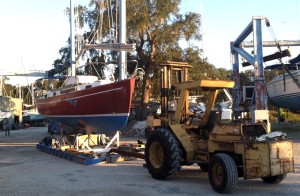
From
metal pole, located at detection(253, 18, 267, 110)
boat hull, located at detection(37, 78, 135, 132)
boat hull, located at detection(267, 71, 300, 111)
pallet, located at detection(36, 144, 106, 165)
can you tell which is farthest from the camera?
boat hull, located at detection(267, 71, 300, 111)

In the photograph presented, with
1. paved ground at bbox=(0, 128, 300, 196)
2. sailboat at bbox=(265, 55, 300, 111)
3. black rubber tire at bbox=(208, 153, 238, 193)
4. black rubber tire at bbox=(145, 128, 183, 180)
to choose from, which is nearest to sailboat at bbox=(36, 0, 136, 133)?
paved ground at bbox=(0, 128, 300, 196)

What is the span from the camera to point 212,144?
298 inches

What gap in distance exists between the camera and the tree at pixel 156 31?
957 inches

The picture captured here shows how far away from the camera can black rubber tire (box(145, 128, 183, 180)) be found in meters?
7.84

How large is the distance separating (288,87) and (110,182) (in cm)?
1455

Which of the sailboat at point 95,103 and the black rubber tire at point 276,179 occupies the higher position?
the sailboat at point 95,103

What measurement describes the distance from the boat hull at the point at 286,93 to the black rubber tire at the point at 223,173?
1292 centimetres

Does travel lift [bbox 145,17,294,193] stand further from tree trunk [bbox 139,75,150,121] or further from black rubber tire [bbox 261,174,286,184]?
tree trunk [bbox 139,75,150,121]

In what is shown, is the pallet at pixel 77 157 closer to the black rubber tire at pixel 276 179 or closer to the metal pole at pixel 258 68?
the black rubber tire at pixel 276 179

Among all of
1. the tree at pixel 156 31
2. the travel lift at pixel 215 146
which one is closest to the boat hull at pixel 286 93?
the tree at pixel 156 31

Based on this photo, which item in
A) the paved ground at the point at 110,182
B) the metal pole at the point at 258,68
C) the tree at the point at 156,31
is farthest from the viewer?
the tree at the point at 156,31

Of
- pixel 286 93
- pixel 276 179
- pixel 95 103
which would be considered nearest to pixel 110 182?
pixel 276 179

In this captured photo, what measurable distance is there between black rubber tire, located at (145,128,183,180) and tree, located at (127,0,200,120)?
54.3ft

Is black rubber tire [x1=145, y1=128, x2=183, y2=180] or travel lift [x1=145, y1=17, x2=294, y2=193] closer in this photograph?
travel lift [x1=145, y1=17, x2=294, y2=193]
